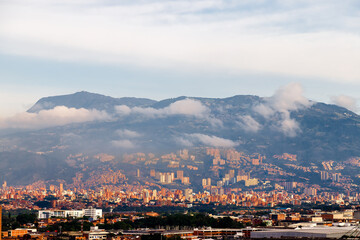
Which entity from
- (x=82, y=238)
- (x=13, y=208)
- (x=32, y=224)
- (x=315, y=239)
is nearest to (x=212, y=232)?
(x=82, y=238)

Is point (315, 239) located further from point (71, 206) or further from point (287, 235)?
point (71, 206)

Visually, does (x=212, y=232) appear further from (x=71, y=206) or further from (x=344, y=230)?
(x=71, y=206)

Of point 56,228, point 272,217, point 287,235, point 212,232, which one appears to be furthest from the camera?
point 272,217

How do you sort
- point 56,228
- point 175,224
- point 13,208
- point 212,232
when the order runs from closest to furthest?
point 212,232 < point 56,228 < point 175,224 < point 13,208

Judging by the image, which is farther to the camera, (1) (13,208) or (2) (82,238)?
(1) (13,208)

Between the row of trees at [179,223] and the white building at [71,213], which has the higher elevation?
the white building at [71,213]

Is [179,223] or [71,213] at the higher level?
[71,213]

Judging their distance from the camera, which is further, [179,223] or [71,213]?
[71,213]

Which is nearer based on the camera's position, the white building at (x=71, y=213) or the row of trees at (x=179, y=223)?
the row of trees at (x=179, y=223)

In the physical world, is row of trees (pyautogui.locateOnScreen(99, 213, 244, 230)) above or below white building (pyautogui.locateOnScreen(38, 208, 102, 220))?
below

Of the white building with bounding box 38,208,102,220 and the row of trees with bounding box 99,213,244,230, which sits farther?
the white building with bounding box 38,208,102,220
